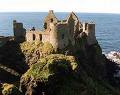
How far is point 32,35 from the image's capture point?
84.7 metres

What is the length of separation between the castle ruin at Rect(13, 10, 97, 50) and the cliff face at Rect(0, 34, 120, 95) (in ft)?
5.00

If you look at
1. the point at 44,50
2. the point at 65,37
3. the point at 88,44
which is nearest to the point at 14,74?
the point at 44,50

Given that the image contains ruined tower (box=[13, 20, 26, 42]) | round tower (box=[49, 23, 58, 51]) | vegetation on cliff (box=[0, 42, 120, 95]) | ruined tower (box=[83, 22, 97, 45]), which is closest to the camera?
vegetation on cliff (box=[0, 42, 120, 95])

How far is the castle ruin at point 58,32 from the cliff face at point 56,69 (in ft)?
5.00

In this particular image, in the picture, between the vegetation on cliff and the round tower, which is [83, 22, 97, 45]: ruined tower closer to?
the vegetation on cliff

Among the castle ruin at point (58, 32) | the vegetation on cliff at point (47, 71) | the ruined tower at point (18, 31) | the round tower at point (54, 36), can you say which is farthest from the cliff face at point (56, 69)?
the ruined tower at point (18, 31)

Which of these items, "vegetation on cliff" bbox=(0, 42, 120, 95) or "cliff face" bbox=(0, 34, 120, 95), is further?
"cliff face" bbox=(0, 34, 120, 95)

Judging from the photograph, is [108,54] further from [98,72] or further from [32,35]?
[32,35]

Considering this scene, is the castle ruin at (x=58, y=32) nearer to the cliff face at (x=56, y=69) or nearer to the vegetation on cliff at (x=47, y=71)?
the cliff face at (x=56, y=69)

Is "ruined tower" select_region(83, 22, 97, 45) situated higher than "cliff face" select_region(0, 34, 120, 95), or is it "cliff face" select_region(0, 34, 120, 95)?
"ruined tower" select_region(83, 22, 97, 45)

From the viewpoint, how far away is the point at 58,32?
250 feet

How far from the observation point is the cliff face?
6650cm

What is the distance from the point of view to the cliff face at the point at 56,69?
6650 cm

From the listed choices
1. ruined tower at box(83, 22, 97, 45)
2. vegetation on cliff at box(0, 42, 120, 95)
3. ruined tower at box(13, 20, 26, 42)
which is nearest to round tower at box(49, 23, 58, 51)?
vegetation on cliff at box(0, 42, 120, 95)
